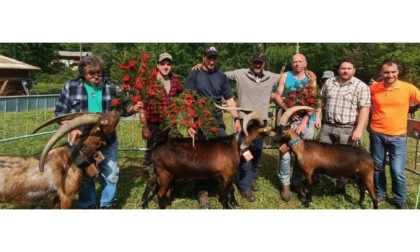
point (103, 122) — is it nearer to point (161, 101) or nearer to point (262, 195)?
point (161, 101)

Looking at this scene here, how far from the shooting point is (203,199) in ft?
19.4

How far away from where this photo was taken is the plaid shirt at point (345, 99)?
5.59 m

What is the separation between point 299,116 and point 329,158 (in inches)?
36.1

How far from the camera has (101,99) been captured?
15.9 feet

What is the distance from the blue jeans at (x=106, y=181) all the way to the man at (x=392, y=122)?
4.51 meters

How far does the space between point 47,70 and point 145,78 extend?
38.7 meters

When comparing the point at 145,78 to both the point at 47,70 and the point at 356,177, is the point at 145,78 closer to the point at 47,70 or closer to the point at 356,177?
the point at 356,177

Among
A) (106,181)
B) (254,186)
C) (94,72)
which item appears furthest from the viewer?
(254,186)

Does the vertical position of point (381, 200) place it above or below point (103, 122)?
below

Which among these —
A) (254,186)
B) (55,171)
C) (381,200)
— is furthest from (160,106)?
(381,200)

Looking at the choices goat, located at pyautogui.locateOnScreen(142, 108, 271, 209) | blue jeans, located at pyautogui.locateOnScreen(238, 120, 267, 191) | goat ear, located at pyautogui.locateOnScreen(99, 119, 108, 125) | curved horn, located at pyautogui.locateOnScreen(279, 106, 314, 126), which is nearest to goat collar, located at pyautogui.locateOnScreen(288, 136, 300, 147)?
curved horn, located at pyautogui.locateOnScreen(279, 106, 314, 126)

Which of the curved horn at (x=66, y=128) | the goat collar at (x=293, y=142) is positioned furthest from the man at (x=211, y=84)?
the curved horn at (x=66, y=128)

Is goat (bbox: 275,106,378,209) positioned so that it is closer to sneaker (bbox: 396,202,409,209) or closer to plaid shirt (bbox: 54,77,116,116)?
sneaker (bbox: 396,202,409,209)

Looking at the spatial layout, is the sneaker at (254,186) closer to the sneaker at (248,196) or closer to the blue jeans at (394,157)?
the sneaker at (248,196)
